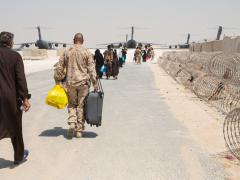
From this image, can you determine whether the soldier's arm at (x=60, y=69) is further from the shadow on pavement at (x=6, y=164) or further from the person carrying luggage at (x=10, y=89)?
the shadow on pavement at (x=6, y=164)

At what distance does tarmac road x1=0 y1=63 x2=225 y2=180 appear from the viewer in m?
5.19

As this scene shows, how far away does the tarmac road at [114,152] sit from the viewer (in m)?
5.19

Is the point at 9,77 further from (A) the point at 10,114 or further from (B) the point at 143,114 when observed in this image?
(B) the point at 143,114

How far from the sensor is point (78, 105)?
705 centimetres

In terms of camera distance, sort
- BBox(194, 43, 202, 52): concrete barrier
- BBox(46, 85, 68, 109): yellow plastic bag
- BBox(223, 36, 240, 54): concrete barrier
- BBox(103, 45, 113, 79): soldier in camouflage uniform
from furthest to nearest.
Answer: BBox(194, 43, 202, 52): concrete barrier
BBox(103, 45, 113, 79): soldier in camouflage uniform
BBox(223, 36, 240, 54): concrete barrier
BBox(46, 85, 68, 109): yellow plastic bag

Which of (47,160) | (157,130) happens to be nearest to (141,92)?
(157,130)

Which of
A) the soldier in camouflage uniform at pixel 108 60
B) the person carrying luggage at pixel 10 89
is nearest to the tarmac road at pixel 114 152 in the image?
the person carrying luggage at pixel 10 89

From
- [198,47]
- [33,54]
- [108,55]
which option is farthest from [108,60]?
[33,54]

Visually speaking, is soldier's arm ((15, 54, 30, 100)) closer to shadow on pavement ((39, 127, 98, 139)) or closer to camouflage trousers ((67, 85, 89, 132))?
camouflage trousers ((67, 85, 89, 132))

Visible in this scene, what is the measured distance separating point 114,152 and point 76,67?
1782 mm

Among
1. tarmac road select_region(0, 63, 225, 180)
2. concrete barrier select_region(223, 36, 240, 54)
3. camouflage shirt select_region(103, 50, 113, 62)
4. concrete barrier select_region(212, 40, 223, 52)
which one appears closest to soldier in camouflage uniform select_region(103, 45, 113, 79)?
camouflage shirt select_region(103, 50, 113, 62)

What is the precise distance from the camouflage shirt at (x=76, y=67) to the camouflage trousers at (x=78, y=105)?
144mm

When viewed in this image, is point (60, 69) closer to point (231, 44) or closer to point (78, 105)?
point (78, 105)

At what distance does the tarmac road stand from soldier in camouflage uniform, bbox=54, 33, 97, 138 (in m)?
0.42
